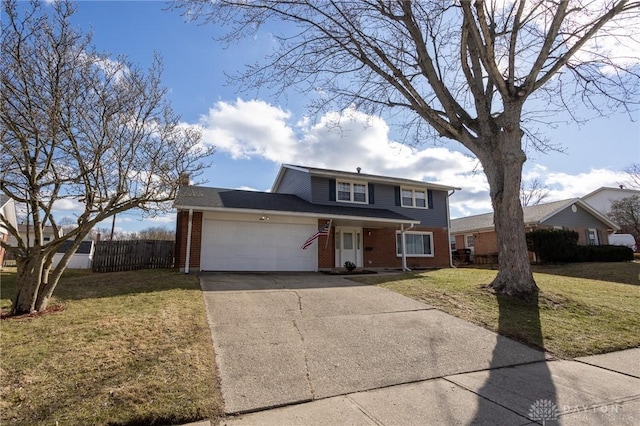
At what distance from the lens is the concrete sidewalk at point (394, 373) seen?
12.6 ft

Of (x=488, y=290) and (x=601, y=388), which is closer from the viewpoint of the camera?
(x=601, y=388)

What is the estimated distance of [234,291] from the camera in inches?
380

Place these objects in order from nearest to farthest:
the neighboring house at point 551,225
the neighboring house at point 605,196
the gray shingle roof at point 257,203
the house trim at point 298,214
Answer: the house trim at point 298,214, the gray shingle roof at point 257,203, the neighboring house at point 551,225, the neighboring house at point 605,196

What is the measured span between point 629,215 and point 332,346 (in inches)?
1469

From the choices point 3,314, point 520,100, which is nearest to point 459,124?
point 520,100

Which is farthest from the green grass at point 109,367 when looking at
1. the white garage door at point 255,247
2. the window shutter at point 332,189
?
the window shutter at point 332,189

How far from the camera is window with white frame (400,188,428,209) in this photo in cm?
2050

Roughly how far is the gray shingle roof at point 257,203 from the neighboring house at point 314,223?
0.14ft

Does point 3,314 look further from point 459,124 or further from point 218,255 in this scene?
point 459,124

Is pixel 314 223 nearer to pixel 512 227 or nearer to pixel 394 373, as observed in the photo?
pixel 512 227

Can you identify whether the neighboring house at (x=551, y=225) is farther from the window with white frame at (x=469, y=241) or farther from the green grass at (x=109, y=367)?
the green grass at (x=109, y=367)

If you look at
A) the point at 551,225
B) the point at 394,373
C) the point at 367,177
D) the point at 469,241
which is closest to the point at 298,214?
the point at 367,177

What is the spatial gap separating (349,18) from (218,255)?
969 cm

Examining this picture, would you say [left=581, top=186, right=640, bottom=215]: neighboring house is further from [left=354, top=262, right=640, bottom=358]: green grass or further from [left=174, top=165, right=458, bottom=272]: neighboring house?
[left=354, top=262, right=640, bottom=358]: green grass
